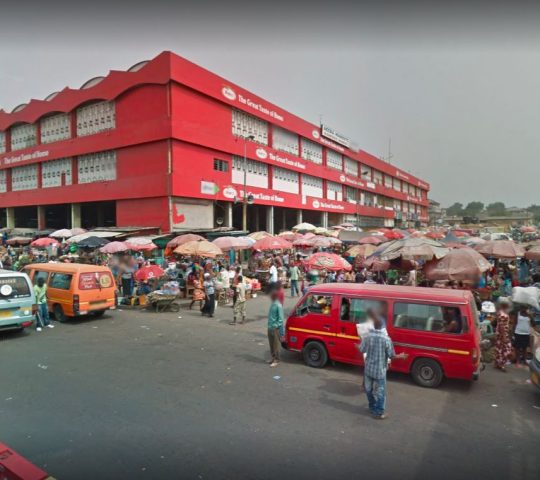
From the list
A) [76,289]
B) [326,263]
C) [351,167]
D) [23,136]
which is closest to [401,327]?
[326,263]

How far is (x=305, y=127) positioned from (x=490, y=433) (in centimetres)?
4097

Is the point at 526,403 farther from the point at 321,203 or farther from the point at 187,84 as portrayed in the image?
the point at 321,203

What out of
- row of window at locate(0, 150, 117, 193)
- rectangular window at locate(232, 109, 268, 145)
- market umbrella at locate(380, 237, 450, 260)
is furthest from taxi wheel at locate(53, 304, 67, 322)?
rectangular window at locate(232, 109, 268, 145)

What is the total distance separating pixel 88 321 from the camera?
11523 mm

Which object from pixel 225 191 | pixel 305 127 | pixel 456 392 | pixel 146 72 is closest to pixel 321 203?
pixel 305 127

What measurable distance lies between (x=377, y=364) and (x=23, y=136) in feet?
142

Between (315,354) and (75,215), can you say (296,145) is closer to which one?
(75,215)

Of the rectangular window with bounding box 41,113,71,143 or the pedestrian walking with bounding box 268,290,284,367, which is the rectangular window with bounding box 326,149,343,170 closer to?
the rectangular window with bounding box 41,113,71,143

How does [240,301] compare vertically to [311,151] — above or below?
below

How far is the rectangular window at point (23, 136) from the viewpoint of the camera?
35.8 m

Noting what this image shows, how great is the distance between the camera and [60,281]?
444 inches

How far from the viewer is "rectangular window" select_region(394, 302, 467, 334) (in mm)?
6328

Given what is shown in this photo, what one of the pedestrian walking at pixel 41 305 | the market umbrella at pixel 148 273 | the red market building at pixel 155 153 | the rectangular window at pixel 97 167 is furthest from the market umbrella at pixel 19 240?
the pedestrian walking at pixel 41 305

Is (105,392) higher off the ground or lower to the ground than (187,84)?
lower
